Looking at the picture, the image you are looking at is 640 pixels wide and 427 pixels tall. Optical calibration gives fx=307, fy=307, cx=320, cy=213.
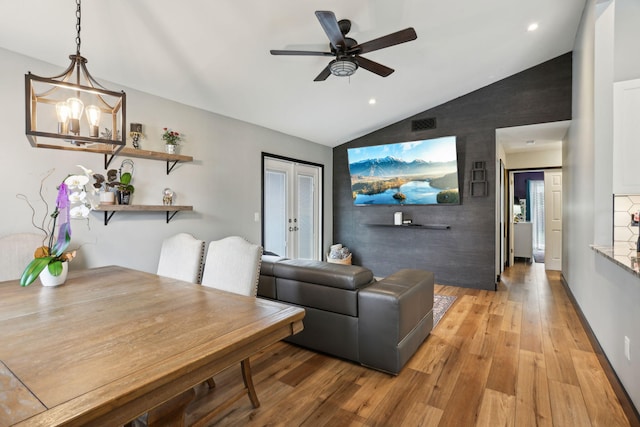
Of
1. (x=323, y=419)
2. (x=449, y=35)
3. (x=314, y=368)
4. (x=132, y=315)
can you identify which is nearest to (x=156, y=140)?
(x=132, y=315)

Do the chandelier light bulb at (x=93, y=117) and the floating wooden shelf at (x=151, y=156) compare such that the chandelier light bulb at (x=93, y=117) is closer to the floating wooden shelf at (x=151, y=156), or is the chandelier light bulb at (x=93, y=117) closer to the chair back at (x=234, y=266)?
the chair back at (x=234, y=266)

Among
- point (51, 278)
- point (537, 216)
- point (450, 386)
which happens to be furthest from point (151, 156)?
point (537, 216)

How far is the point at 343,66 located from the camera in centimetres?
275

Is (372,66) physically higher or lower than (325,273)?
higher

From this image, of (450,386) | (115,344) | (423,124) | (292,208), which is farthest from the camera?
(292,208)

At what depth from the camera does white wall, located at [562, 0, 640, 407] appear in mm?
1982

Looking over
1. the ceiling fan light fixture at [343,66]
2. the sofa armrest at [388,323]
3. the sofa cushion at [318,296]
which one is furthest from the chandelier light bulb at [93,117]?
the sofa armrest at [388,323]

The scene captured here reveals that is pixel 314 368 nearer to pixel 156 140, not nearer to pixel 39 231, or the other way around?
pixel 39 231

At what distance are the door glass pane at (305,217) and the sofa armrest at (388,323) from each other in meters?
3.30

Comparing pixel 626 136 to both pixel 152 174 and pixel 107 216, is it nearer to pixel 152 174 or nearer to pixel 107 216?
pixel 152 174

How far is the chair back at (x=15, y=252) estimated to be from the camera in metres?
2.21

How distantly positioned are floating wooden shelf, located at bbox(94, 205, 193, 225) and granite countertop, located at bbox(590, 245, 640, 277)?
145 inches

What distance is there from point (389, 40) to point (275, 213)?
3293mm

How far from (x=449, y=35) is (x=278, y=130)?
273cm
